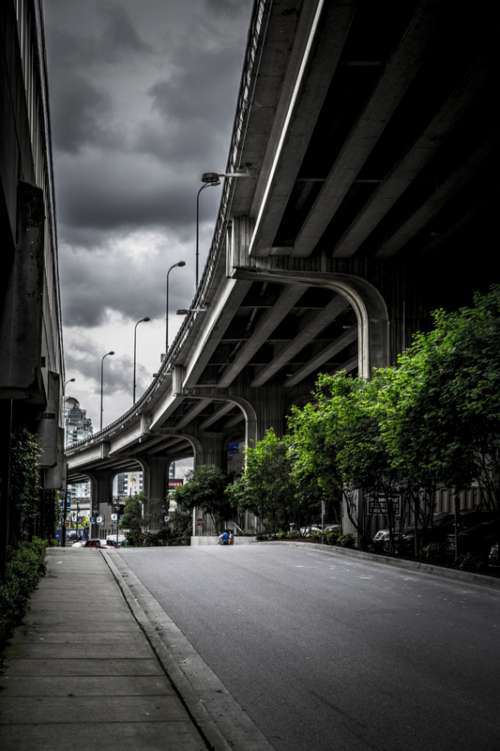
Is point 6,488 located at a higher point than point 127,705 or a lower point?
higher

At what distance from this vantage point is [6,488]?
12.4 metres

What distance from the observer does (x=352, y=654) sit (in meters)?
9.81

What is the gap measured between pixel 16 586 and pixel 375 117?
13.8 m

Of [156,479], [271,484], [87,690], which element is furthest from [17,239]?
[156,479]

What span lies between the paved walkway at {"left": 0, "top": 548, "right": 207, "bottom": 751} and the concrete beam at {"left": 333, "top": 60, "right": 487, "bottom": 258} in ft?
44.2

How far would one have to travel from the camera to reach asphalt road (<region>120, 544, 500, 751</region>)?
6.79m

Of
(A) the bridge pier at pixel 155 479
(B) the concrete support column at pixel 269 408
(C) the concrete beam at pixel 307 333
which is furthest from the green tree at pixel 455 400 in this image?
(A) the bridge pier at pixel 155 479

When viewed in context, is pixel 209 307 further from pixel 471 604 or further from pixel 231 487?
pixel 471 604

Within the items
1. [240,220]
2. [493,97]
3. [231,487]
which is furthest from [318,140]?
[231,487]

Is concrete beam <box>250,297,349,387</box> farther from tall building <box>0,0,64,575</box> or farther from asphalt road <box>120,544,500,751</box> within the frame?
tall building <box>0,0,64,575</box>

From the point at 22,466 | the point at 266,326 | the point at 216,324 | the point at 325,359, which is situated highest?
the point at 266,326

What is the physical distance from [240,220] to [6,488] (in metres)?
20.9

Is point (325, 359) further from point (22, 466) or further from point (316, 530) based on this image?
point (22, 466)

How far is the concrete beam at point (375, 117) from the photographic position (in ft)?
56.1
